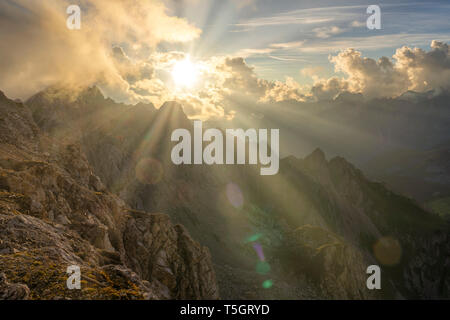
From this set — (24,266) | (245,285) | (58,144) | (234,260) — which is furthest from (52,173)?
(234,260)

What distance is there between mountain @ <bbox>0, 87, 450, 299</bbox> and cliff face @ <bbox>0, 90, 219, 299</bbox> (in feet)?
1.02

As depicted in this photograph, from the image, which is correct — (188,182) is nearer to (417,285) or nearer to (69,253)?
(69,253)

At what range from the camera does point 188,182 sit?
118 metres

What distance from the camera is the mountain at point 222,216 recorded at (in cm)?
4084

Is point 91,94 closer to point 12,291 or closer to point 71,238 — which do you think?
point 71,238

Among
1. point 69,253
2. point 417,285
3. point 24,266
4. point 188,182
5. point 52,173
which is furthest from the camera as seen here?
point 417,285

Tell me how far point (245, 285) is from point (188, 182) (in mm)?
67278
